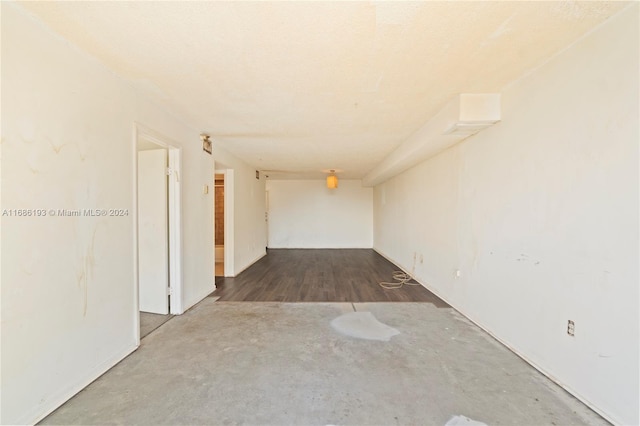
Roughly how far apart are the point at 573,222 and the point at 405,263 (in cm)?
390

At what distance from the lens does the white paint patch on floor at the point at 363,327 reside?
2615 mm

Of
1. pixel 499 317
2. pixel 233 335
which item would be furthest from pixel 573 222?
pixel 233 335

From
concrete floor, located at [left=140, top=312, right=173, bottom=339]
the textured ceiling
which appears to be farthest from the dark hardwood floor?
the textured ceiling

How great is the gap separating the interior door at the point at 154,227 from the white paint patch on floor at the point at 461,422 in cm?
301

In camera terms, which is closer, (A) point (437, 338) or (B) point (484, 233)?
(A) point (437, 338)

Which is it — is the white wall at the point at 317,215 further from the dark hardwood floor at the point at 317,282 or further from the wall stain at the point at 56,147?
the wall stain at the point at 56,147

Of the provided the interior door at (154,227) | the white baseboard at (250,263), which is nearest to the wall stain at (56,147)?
the interior door at (154,227)

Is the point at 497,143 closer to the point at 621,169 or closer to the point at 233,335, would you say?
the point at 621,169

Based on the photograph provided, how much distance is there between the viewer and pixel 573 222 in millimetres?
1768

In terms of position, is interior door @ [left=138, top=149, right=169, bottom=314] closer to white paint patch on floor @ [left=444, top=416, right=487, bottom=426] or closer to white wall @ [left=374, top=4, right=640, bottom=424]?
white paint patch on floor @ [left=444, top=416, right=487, bottom=426]

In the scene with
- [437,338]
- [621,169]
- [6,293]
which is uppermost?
[621,169]

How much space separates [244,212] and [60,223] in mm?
4075

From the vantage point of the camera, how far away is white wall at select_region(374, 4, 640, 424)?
148cm

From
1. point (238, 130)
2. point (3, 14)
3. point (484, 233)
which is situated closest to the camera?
point (3, 14)
